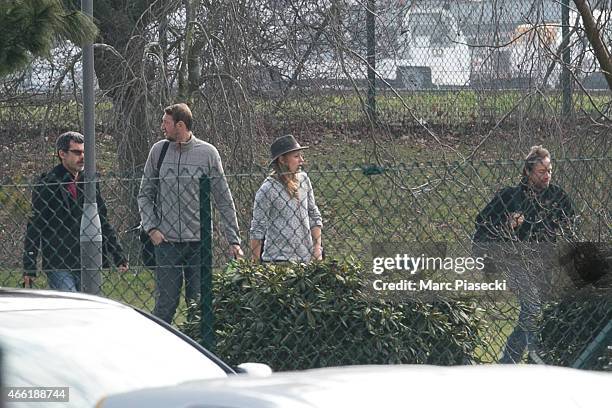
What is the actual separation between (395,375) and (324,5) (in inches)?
345

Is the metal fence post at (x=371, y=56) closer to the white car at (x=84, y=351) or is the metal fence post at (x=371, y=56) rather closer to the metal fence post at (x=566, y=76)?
the metal fence post at (x=566, y=76)

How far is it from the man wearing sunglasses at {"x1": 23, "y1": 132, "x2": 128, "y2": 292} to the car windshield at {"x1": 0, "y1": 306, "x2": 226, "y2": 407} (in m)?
2.49

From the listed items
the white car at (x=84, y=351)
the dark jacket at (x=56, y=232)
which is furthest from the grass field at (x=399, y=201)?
the white car at (x=84, y=351)

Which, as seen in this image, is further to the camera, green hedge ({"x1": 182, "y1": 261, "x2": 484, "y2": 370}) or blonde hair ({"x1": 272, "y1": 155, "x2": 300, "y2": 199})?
blonde hair ({"x1": 272, "y1": 155, "x2": 300, "y2": 199})

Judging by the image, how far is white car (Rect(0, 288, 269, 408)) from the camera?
430 centimetres

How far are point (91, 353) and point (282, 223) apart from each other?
11.1 feet

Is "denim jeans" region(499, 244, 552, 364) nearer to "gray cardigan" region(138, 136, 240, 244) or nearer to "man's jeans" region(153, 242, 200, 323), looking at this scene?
"gray cardigan" region(138, 136, 240, 244)

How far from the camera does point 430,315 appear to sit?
A: 23.4ft

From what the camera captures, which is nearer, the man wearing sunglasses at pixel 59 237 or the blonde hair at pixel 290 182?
the man wearing sunglasses at pixel 59 237

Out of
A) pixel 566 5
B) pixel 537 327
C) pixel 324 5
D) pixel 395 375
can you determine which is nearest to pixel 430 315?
pixel 537 327

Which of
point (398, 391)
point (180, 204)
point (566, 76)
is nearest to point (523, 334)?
point (180, 204)

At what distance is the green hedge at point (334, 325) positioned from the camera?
707 centimetres

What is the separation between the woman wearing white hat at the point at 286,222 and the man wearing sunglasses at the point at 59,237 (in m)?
0.94

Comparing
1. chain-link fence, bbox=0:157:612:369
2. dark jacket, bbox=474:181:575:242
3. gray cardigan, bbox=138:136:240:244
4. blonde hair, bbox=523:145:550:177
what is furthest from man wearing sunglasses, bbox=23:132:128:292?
blonde hair, bbox=523:145:550:177
